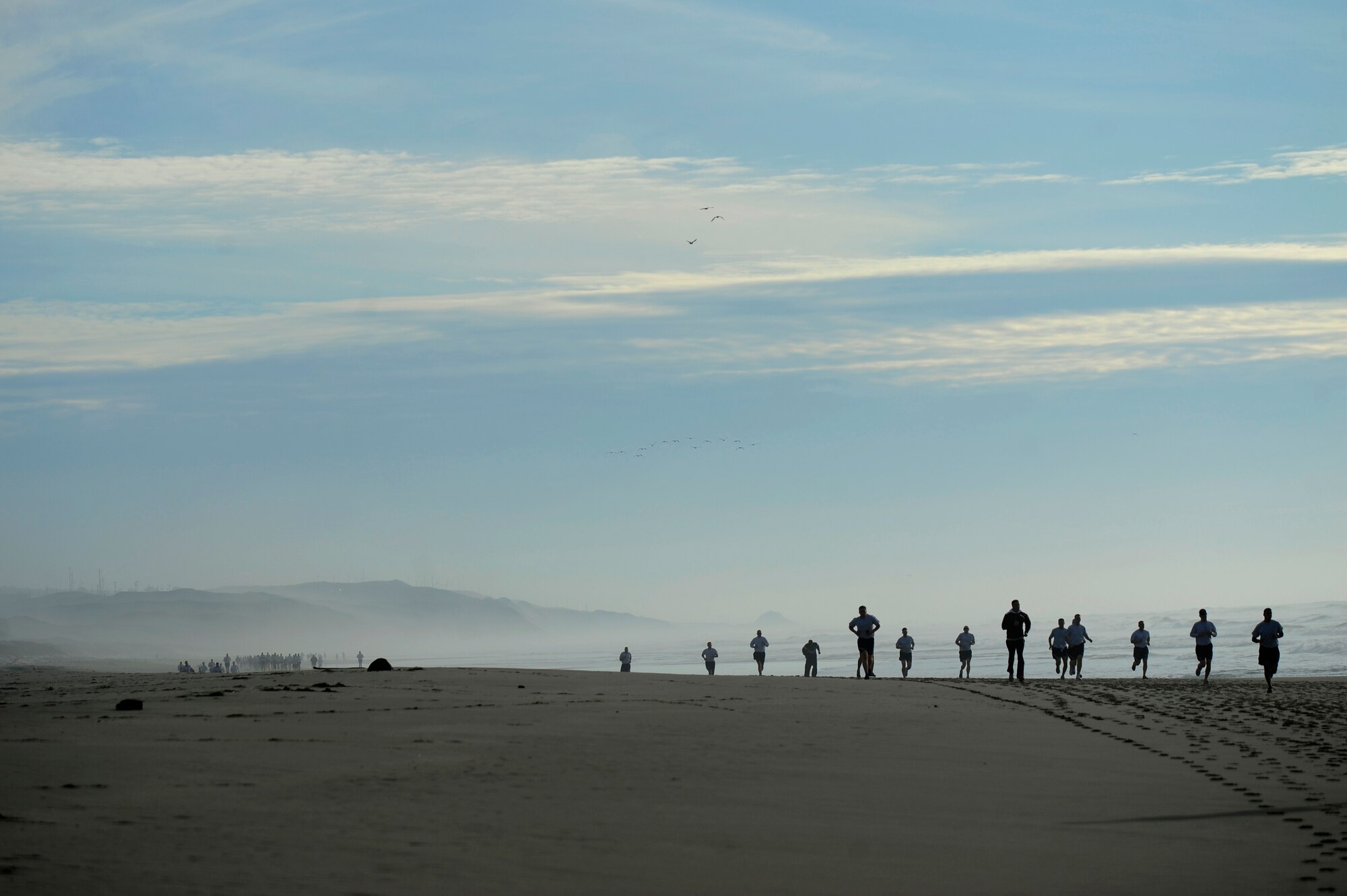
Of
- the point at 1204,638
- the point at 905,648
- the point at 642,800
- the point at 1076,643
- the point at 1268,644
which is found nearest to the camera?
the point at 642,800

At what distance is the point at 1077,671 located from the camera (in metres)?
31.8

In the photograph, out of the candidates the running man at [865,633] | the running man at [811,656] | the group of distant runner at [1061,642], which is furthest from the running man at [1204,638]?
the running man at [811,656]

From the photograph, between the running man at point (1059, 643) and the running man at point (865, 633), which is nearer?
the running man at point (865, 633)

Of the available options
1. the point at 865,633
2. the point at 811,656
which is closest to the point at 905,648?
the point at 811,656

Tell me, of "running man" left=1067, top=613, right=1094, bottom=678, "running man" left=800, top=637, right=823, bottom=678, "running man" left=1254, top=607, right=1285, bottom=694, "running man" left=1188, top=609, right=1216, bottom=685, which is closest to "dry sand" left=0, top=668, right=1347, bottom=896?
"running man" left=1254, top=607, right=1285, bottom=694

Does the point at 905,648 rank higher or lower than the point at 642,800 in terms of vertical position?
higher

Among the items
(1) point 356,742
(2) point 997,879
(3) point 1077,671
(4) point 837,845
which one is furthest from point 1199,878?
(3) point 1077,671

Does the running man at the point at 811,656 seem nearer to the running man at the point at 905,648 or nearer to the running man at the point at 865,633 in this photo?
the running man at the point at 905,648

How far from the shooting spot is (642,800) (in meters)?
8.70

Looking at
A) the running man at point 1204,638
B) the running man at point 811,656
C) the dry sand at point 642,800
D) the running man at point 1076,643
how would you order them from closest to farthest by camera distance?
the dry sand at point 642,800, the running man at point 1204,638, the running man at point 1076,643, the running man at point 811,656

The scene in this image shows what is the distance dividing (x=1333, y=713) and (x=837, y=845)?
13124mm

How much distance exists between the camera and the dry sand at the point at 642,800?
21.3 ft

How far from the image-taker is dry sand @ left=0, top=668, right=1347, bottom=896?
6480 mm

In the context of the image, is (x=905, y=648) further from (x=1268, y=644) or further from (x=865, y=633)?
(x=1268, y=644)
